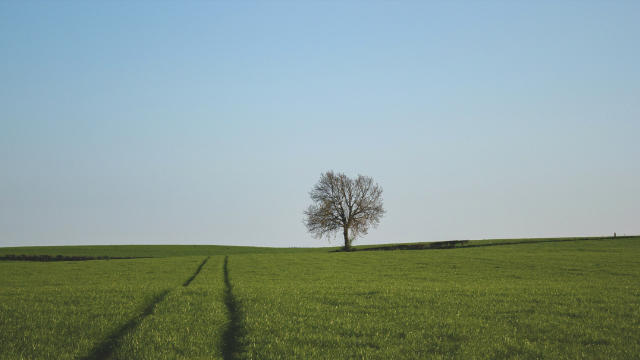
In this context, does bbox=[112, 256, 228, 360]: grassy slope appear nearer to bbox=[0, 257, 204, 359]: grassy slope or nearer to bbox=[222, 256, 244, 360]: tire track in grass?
bbox=[222, 256, 244, 360]: tire track in grass

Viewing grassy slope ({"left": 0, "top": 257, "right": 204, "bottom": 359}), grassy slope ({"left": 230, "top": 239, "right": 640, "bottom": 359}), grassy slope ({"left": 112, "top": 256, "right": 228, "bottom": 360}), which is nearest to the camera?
grassy slope ({"left": 112, "top": 256, "right": 228, "bottom": 360})

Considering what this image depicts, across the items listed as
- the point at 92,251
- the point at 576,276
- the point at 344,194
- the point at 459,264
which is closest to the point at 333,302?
the point at 576,276

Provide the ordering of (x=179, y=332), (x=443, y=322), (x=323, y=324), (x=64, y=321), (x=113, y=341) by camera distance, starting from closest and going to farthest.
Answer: (x=113, y=341)
(x=179, y=332)
(x=323, y=324)
(x=64, y=321)
(x=443, y=322)

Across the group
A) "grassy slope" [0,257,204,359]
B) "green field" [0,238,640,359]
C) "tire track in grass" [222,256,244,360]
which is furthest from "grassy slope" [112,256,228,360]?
"grassy slope" [0,257,204,359]

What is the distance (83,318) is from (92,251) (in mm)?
77073

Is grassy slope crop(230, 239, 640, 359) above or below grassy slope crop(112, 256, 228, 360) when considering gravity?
below

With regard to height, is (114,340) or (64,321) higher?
(64,321)

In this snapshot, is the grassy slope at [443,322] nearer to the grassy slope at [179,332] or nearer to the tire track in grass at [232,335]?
the tire track in grass at [232,335]

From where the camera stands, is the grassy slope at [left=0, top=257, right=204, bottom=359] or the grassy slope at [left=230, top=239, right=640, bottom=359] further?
the grassy slope at [left=0, top=257, right=204, bottom=359]

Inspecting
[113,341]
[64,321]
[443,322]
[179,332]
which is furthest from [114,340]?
[443,322]

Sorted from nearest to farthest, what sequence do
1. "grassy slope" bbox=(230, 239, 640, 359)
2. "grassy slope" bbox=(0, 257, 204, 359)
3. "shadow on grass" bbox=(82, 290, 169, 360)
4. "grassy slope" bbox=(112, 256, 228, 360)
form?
"grassy slope" bbox=(112, 256, 228, 360), "shadow on grass" bbox=(82, 290, 169, 360), "grassy slope" bbox=(230, 239, 640, 359), "grassy slope" bbox=(0, 257, 204, 359)

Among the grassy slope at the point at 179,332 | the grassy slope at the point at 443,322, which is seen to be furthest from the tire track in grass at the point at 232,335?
the grassy slope at the point at 443,322

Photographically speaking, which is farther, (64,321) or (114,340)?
(64,321)

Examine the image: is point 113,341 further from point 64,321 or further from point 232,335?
point 232,335
